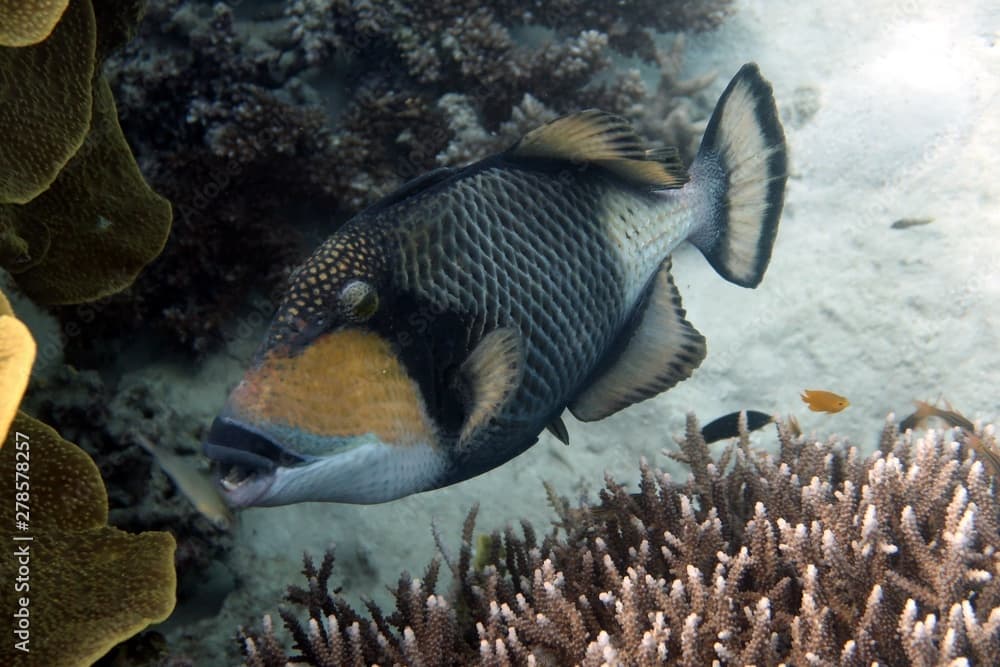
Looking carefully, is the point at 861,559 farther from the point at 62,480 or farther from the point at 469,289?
the point at 62,480

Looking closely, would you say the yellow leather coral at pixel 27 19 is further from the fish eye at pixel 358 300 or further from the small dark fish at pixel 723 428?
the small dark fish at pixel 723 428

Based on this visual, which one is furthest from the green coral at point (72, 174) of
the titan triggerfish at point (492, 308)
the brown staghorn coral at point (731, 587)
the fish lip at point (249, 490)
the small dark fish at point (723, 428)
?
the small dark fish at point (723, 428)

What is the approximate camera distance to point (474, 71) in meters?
4.79

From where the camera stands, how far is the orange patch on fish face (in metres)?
1.56

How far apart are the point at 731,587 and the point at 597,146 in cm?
151

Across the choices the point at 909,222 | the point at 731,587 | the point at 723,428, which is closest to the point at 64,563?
the point at 731,587

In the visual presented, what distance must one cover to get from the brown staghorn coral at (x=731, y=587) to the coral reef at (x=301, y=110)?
2.02 m

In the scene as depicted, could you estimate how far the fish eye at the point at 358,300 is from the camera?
168 cm

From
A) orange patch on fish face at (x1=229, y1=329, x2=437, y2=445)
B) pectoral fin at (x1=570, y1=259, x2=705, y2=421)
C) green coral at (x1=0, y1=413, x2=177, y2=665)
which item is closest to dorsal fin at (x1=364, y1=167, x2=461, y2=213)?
orange patch on fish face at (x1=229, y1=329, x2=437, y2=445)

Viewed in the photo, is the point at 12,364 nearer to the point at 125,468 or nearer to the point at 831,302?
the point at 125,468

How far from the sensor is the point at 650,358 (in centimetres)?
255

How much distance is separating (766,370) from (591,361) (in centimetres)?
278

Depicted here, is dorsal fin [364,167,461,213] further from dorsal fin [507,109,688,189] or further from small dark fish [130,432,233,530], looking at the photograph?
small dark fish [130,432,233,530]

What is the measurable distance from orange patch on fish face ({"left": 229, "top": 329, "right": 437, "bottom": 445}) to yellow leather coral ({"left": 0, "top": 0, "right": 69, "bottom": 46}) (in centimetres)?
91
